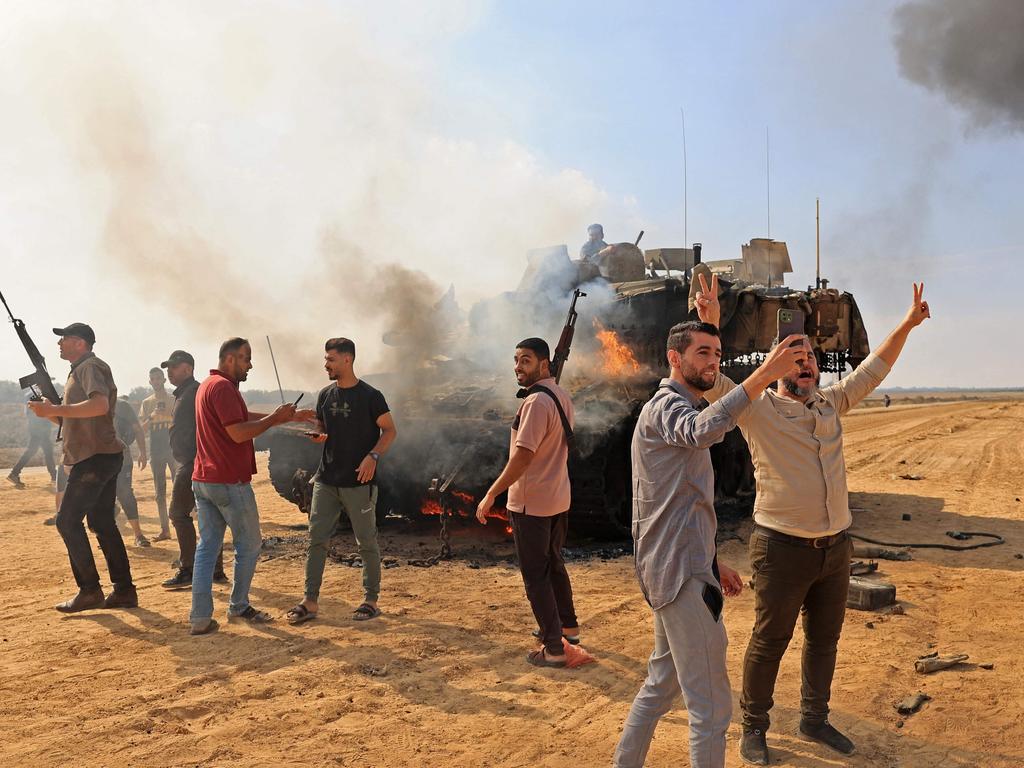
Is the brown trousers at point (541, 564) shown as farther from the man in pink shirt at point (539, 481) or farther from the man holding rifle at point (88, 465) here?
the man holding rifle at point (88, 465)

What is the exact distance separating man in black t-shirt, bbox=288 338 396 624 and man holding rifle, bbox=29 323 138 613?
160 cm

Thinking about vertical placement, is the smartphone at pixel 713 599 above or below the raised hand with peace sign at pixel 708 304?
below

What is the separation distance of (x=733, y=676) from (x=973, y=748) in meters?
1.35

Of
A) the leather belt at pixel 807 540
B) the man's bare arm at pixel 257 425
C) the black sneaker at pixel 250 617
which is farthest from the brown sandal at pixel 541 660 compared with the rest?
the man's bare arm at pixel 257 425

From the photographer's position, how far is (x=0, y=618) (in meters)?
6.33

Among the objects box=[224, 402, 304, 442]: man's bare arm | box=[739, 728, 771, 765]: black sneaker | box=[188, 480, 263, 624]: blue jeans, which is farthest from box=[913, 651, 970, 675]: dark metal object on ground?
→ box=[188, 480, 263, 624]: blue jeans

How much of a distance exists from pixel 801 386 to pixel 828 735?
5.67 feet

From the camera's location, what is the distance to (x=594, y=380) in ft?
34.6

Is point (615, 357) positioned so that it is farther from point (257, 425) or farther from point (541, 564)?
point (541, 564)

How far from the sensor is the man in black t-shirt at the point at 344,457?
608 cm

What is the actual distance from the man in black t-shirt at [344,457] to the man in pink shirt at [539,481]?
1.44 m

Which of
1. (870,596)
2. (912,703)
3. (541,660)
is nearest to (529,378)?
(541,660)

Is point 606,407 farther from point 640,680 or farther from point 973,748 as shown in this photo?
point 973,748

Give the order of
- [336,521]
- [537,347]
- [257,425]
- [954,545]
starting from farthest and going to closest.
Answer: [954,545], [336,521], [257,425], [537,347]
